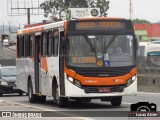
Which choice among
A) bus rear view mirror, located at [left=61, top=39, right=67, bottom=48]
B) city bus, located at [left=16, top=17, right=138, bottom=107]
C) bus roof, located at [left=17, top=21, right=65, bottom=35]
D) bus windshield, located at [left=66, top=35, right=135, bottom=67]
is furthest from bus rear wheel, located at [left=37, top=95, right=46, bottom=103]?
bus rear view mirror, located at [left=61, top=39, right=67, bottom=48]

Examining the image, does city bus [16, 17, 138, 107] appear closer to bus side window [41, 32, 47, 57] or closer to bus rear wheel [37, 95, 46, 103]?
bus side window [41, 32, 47, 57]

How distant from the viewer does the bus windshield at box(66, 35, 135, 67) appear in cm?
2259

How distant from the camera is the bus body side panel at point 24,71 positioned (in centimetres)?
2794

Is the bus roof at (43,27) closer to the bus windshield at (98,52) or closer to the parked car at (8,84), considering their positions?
the bus windshield at (98,52)

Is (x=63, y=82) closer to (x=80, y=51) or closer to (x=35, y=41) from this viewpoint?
(x=80, y=51)

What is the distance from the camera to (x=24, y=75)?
97.0ft

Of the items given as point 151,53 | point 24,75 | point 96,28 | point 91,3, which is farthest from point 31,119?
point 91,3

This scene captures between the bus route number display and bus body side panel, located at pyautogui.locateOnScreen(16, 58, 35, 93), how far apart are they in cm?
509

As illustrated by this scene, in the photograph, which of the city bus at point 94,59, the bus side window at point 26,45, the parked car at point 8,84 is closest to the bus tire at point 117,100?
the city bus at point 94,59

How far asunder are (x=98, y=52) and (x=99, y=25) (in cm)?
96

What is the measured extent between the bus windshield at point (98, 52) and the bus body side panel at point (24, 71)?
204 inches

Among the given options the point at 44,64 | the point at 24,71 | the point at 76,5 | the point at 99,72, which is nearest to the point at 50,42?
the point at 44,64

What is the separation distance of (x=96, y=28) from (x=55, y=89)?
2.64m

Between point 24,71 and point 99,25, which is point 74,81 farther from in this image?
point 24,71
